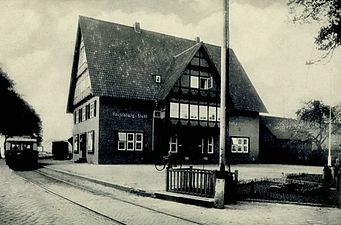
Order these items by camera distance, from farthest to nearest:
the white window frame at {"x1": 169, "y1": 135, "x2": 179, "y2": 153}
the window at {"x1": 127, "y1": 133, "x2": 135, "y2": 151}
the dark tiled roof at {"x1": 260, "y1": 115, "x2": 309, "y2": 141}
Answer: the dark tiled roof at {"x1": 260, "y1": 115, "x2": 309, "y2": 141}
the white window frame at {"x1": 169, "y1": 135, "x2": 179, "y2": 153}
the window at {"x1": 127, "y1": 133, "x2": 135, "y2": 151}

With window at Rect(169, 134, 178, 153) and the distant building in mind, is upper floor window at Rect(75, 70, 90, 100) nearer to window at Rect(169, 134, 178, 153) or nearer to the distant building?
window at Rect(169, 134, 178, 153)

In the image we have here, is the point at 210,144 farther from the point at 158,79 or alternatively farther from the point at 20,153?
the point at 20,153

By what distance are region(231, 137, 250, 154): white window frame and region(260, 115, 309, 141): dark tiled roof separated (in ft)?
16.8

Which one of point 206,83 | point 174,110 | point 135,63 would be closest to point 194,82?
point 206,83

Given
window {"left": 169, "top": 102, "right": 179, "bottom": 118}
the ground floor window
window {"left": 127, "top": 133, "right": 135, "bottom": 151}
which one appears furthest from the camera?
window {"left": 169, "top": 102, "right": 179, "bottom": 118}

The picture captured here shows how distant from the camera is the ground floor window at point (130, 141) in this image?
24516 millimetres

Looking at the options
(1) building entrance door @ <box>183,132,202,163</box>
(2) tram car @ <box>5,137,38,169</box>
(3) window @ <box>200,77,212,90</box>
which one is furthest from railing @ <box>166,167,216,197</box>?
(3) window @ <box>200,77,212,90</box>

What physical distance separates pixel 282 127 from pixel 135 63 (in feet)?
51.0

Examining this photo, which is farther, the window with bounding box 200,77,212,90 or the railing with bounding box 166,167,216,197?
the window with bounding box 200,77,212,90

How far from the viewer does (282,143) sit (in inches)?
1324

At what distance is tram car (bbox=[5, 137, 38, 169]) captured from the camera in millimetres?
22047

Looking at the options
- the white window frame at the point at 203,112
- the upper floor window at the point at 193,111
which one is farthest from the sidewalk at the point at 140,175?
the white window frame at the point at 203,112

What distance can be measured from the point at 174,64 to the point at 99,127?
7811mm

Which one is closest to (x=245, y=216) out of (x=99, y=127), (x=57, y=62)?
(x=57, y=62)
